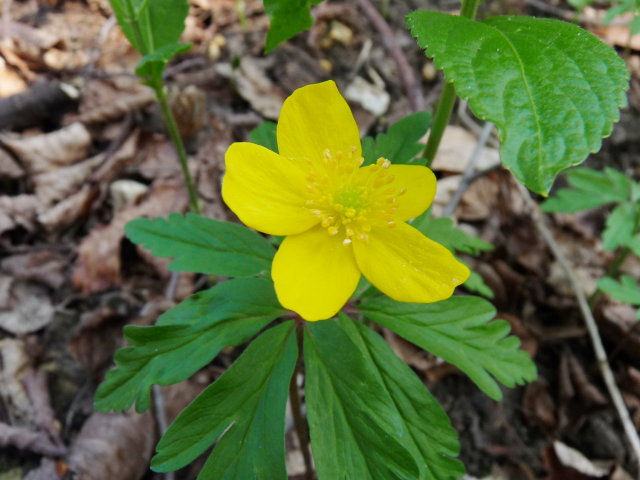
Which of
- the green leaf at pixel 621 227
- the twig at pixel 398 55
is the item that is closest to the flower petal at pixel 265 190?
the green leaf at pixel 621 227

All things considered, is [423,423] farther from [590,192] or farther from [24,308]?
[24,308]

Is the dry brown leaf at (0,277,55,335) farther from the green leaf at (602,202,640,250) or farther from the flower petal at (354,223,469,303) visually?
the green leaf at (602,202,640,250)

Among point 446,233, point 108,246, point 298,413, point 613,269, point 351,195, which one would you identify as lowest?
point 108,246

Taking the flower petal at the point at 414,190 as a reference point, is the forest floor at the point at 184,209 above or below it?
below

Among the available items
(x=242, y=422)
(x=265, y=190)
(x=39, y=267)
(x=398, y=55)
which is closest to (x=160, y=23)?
(x=265, y=190)

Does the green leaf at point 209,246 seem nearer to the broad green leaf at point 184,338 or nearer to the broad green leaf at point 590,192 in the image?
the broad green leaf at point 184,338
